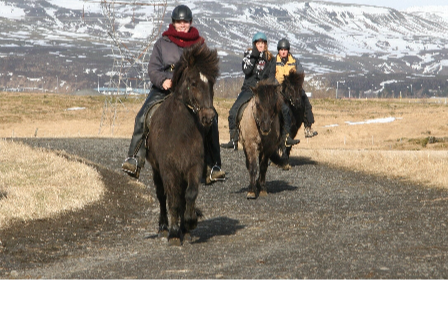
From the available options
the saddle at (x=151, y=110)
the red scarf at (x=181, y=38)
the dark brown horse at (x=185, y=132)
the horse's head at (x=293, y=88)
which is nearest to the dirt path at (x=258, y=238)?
the dark brown horse at (x=185, y=132)

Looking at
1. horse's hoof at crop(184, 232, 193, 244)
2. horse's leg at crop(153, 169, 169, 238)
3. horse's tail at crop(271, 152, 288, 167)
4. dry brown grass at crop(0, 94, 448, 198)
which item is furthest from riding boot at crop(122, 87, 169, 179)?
dry brown grass at crop(0, 94, 448, 198)

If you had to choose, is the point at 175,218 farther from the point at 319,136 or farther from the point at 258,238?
the point at 319,136

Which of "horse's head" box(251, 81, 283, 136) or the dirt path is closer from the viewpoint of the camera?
the dirt path

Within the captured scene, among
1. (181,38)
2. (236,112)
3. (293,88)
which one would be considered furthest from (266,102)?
(181,38)

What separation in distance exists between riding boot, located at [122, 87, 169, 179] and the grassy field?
260 centimetres

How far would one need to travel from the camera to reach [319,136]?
50.5 metres

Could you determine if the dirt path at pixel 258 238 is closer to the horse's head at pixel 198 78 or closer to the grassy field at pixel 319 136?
the grassy field at pixel 319 136

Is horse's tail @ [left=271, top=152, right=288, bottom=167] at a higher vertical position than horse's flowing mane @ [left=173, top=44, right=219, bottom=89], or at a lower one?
lower

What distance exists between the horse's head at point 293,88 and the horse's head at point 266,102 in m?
3.09

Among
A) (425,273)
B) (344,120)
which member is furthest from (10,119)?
(425,273)

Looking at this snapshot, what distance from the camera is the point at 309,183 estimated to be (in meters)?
17.7

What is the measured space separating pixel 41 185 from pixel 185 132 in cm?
765

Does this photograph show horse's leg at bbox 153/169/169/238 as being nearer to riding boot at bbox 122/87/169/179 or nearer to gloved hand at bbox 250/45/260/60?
riding boot at bbox 122/87/169/179

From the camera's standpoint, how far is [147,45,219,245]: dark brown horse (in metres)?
9.31
